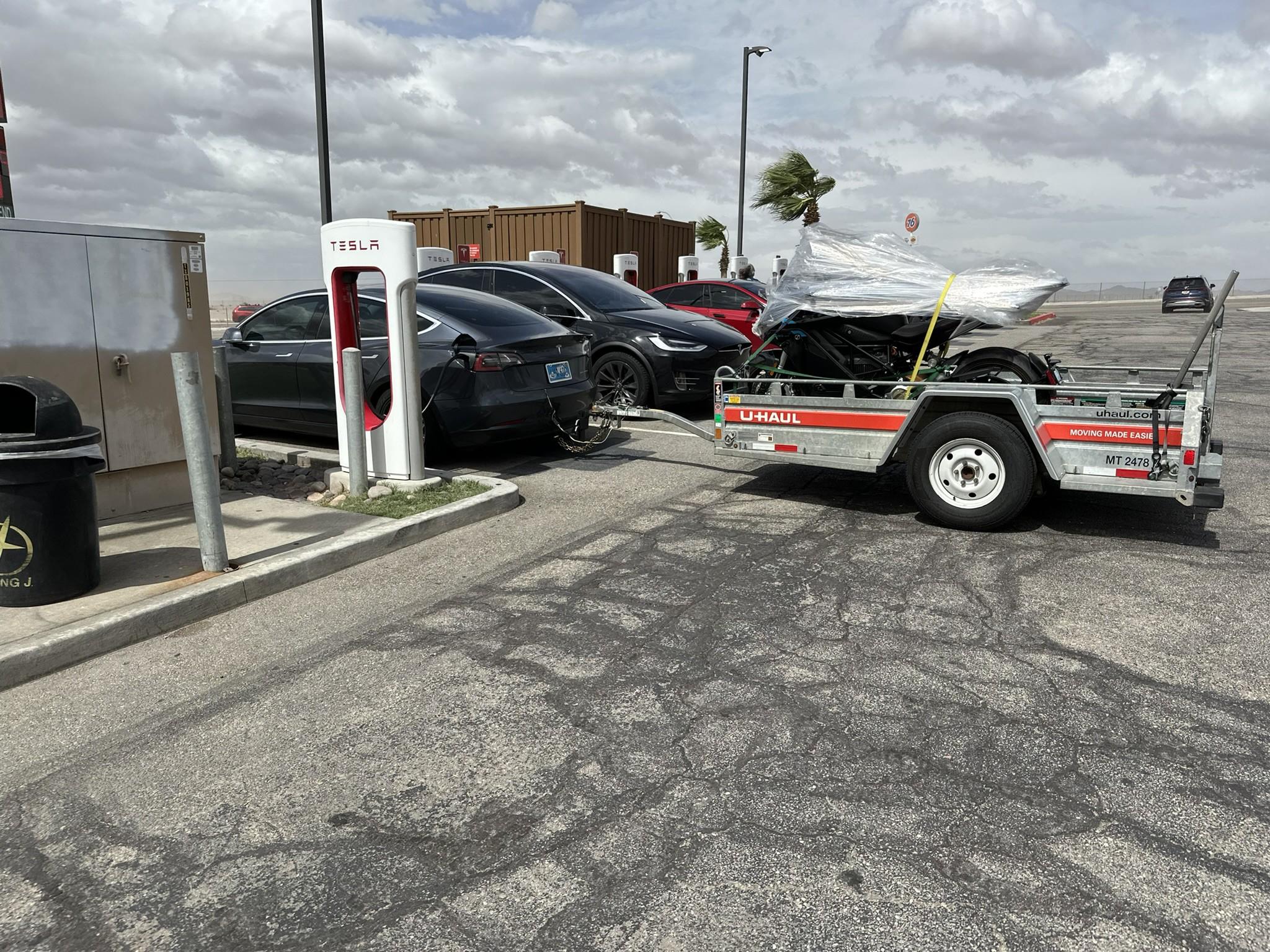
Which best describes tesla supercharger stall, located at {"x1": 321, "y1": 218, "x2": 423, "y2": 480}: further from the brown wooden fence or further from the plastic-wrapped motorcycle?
the brown wooden fence

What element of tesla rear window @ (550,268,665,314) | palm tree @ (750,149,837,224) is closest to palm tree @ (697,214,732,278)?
palm tree @ (750,149,837,224)

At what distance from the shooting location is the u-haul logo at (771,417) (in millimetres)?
6730

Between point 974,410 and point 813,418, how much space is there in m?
1.08

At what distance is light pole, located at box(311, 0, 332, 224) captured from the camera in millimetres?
10773

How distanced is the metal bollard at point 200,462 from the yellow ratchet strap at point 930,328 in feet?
14.2

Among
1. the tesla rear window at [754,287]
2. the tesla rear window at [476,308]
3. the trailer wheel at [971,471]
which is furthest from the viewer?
the tesla rear window at [754,287]

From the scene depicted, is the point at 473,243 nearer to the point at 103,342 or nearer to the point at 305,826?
the point at 103,342

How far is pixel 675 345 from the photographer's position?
10.2 metres

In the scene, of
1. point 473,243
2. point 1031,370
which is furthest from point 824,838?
point 473,243

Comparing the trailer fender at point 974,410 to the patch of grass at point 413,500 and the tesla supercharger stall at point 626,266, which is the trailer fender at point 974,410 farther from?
the tesla supercharger stall at point 626,266

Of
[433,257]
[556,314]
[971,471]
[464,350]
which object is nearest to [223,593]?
[464,350]

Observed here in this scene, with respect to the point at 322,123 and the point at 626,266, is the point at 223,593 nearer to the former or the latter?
the point at 322,123

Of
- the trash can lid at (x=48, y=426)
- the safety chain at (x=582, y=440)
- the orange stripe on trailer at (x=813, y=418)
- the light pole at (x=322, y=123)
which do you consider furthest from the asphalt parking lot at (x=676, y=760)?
the light pole at (x=322, y=123)

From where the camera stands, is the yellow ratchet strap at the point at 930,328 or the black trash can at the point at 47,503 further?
the yellow ratchet strap at the point at 930,328
